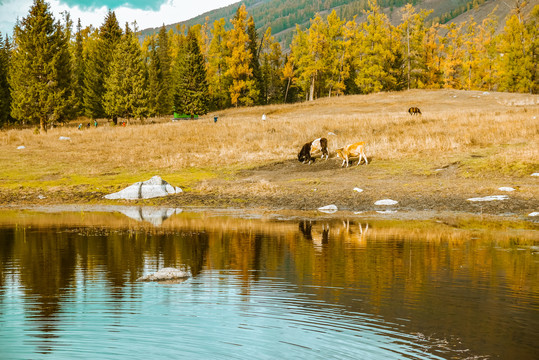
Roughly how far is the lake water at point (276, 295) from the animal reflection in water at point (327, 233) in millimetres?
131

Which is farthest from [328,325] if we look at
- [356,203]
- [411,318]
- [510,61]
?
[510,61]

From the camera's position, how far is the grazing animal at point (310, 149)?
2989 cm

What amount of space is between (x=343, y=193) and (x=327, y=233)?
729cm

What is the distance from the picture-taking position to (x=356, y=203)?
20266 millimetres

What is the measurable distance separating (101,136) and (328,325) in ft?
129

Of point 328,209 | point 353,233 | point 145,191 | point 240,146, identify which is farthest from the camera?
point 240,146

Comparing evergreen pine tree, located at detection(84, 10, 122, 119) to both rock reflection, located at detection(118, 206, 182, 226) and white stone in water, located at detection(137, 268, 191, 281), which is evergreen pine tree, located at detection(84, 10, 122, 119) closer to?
rock reflection, located at detection(118, 206, 182, 226)

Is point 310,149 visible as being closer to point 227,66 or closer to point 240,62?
point 240,62

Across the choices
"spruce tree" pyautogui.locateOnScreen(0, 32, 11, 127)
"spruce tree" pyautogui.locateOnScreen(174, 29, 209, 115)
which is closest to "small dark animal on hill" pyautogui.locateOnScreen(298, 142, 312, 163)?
"spruce tree" pyautogui.locateOnScreen(174, 29, 209, 115)

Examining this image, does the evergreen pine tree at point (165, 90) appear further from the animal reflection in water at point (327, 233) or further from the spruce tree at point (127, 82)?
the animal reflection in water at point (327, 233)

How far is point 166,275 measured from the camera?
31.6 feet

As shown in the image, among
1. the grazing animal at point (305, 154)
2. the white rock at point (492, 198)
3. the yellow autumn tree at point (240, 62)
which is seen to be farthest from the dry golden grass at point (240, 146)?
the yellow autumn tree at point (240, 62)

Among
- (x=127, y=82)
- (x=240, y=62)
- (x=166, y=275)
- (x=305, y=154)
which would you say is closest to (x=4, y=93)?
(x=127, y=82)

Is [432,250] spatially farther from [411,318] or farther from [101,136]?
[101,136]
